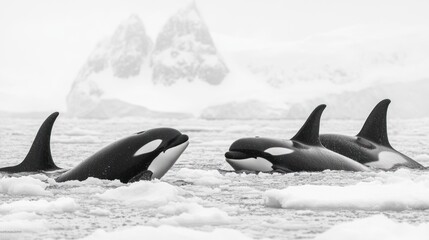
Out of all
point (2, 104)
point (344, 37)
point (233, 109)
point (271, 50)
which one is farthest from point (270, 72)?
point (2, 104)

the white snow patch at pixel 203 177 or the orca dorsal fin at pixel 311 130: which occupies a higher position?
the orca dorsal fin at pixel 311 130

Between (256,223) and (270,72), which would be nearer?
(256,223)

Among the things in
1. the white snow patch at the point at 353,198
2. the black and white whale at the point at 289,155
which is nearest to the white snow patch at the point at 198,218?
the white snow patch at the point at 353,198

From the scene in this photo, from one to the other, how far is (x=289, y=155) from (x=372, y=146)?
2.31 metres

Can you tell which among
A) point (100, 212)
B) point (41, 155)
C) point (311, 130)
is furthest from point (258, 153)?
point (100, 212)

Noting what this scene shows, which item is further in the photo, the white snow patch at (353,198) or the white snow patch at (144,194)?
the white snow patch at (144,194)

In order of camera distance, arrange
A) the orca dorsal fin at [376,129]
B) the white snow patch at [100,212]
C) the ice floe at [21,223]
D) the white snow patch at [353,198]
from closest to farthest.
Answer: the ice floe at [21,223] < the white snow patch at [100,212] < the white snow patch at [353,198] < the orca dorsal fin at [376,129]

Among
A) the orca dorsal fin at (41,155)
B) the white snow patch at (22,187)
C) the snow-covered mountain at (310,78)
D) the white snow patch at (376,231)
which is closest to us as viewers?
the white snow patch at (376,231)

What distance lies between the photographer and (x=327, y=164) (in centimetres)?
924

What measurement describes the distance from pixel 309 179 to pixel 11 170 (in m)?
3.66

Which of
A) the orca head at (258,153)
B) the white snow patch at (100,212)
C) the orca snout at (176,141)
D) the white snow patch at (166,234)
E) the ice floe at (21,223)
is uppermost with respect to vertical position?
the orca snout at (176,141)

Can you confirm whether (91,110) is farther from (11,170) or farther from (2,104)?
(11,170)

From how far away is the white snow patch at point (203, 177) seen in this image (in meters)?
7.71

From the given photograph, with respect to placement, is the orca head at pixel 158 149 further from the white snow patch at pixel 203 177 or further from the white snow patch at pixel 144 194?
the white snow patch at pixel 144 194
